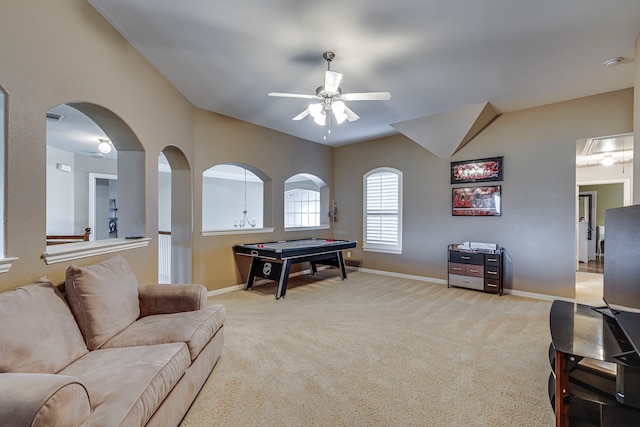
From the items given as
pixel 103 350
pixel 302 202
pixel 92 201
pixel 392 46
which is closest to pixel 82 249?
pixel 103 350

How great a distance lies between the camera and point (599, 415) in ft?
5.14

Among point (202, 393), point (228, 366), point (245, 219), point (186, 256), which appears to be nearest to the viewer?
point (202, 393)

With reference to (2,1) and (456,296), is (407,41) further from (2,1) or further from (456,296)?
(456,296)

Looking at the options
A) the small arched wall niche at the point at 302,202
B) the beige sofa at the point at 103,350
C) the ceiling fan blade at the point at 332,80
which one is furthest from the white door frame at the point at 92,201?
the ceiling fan blade at the point at 332,80

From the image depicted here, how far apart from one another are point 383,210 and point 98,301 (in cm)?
500

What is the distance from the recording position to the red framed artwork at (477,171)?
4.61 m

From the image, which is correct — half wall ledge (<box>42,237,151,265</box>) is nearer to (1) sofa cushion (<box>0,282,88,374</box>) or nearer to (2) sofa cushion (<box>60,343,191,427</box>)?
(1) sofa cushion (<box>0,282,88,374</box>)

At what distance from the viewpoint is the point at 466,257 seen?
466cm

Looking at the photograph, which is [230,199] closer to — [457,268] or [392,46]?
[457,268]

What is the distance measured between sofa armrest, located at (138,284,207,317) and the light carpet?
556 millimetres

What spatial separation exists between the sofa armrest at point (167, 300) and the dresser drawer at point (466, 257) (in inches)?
154

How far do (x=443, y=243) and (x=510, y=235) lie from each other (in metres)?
1.03

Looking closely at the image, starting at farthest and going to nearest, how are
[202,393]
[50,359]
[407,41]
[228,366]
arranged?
[407,41] → [228,366] → [202,393] → [50,359]

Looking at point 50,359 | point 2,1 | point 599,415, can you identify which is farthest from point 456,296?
point 2,1
